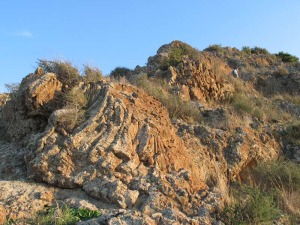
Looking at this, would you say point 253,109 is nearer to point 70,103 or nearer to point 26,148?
point 70,103

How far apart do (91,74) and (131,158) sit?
7.98 feet

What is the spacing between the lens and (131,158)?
6.37m

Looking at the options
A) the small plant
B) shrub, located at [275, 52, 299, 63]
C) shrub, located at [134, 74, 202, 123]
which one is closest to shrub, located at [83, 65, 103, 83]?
shrub, located at [134, 74, 202, 123]

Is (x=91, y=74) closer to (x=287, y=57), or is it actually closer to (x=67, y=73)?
(x=67, y=73)

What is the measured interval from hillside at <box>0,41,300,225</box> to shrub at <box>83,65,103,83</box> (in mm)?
21

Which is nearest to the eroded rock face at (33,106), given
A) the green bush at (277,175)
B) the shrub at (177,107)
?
the shrub at (177,107)

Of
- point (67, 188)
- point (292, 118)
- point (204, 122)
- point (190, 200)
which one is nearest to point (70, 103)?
point (67, 188)

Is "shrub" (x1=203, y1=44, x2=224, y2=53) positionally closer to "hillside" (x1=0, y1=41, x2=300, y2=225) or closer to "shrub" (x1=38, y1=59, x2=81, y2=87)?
"hillside" (x1=0, y1=41, x2=300, y2=225)

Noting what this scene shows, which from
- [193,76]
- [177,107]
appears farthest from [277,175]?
[193,76]

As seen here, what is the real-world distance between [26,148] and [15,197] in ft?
4.13

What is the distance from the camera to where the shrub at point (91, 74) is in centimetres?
796

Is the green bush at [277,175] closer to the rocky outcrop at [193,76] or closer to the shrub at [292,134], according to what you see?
the shrub at [292,134]

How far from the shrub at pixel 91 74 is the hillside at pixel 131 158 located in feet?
0.07

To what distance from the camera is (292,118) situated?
12.4m
